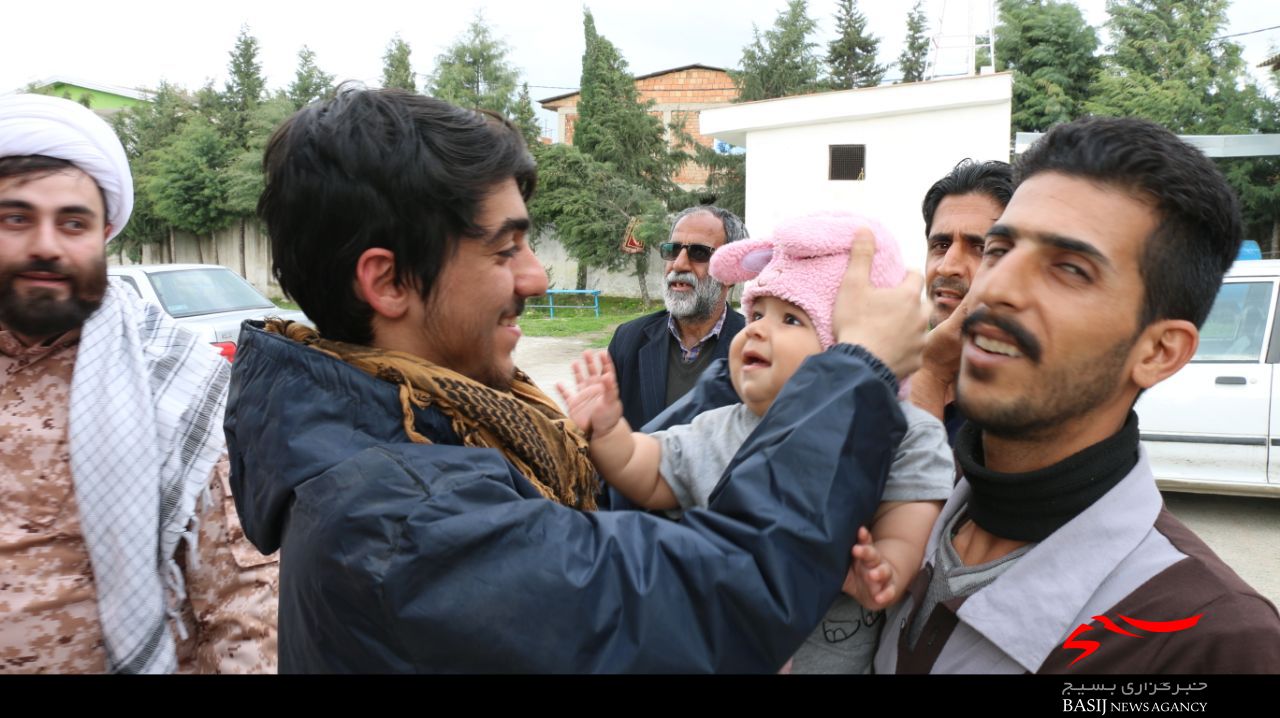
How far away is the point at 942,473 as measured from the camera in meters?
1.61

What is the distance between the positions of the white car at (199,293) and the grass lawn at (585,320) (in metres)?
6.10

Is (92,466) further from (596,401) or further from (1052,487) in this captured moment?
(1052,487)

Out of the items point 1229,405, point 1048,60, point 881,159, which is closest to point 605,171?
point 881,159

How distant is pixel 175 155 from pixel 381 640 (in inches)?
1331

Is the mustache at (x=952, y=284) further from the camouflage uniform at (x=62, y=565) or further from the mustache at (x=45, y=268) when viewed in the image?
the mustache at (x=45, y=268)

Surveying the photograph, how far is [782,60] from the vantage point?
32.3 metres

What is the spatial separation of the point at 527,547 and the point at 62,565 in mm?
1481

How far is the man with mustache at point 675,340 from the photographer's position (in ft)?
13.7

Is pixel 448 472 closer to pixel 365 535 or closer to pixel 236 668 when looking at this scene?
pixel 365 535

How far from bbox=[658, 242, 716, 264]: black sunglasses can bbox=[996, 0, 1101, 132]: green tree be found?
972 inches

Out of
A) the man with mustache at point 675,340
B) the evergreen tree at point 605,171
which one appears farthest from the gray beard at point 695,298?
the evergreen tree at point 605,171

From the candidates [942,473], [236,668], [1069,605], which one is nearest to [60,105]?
[236,668]

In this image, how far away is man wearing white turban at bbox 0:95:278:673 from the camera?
6.58 ft
